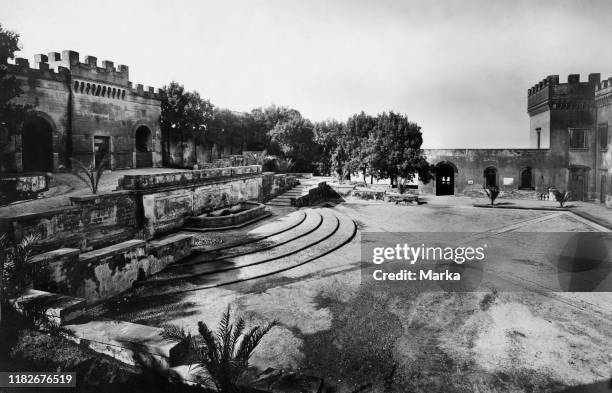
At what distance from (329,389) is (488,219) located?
1666cm

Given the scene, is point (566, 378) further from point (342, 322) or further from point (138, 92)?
point (138, 92)

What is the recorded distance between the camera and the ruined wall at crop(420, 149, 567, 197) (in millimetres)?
29125

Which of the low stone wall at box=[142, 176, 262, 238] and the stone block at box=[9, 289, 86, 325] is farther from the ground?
the low stone wall at box=[142, 176, 262, 238]

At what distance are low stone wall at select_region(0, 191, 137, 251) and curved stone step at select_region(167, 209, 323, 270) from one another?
279 cm

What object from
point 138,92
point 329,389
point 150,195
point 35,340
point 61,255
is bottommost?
point 329,389

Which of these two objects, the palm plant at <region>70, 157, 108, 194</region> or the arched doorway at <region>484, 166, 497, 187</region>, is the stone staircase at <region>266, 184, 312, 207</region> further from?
the arched doorway at <region>484, 166, 497, 187</region>

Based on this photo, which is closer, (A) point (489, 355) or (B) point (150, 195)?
(A) point (489, 355)

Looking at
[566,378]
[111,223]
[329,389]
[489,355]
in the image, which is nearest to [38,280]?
[111,223]

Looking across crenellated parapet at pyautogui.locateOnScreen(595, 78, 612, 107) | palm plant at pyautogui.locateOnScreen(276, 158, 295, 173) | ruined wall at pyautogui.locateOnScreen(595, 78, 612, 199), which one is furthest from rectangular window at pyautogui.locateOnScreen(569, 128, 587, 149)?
palm plant at pyautogui.locateOnScreen(276, 158, 295, 173)

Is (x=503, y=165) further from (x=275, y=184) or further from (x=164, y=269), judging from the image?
(x=164, y=269)

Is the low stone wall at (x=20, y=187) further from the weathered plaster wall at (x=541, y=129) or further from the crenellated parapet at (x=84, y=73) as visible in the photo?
the weathered plaster wall at (x=541, y=129)

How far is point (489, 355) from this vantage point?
5742mm

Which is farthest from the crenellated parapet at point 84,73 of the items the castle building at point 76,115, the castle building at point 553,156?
the castle building at point 553,156

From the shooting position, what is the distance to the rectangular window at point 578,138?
28.1m
